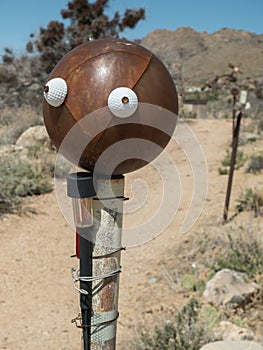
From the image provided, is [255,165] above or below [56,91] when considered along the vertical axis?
below

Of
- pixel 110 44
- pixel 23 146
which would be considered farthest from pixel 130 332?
pixel 23 146

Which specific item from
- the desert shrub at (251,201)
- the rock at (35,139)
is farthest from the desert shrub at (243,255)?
the rock at (35,139)

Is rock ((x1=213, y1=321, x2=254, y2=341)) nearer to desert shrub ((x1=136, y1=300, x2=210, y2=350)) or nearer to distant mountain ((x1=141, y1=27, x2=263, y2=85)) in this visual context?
desert shrub ((x1=136, y1=300, x2=210, y2=350))

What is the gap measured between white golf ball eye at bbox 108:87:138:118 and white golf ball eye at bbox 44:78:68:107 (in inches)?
6.8

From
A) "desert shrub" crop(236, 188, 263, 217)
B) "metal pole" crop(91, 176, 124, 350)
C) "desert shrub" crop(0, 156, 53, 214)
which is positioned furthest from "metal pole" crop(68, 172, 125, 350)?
"desert shrub" crop(0, 156, 53, 214)

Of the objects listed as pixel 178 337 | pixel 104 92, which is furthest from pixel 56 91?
pixel 178 337

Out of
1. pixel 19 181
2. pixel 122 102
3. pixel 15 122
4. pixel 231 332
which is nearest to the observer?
pixel 122 102

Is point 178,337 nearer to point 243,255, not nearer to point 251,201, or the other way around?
point 243,255

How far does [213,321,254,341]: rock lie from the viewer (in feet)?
9.62

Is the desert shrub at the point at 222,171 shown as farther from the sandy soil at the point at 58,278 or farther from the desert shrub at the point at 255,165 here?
the sandy soil at the point at 58,278

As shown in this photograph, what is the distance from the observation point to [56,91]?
4.88 ft

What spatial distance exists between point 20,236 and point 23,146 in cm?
419

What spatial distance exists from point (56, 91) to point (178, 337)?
1.88 meters

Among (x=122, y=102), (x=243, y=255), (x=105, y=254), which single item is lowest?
(x=243, y=255)
